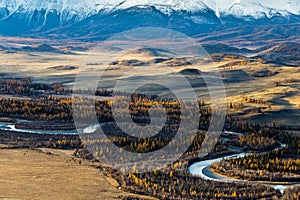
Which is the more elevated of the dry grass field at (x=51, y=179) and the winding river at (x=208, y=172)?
the dry grass field at (x=51, y=179)

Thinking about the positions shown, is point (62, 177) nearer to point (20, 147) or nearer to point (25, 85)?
point (20, 147)

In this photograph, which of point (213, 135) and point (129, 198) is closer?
point (129, 198)

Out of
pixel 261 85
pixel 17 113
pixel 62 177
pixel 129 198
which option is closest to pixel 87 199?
pixel 129 198

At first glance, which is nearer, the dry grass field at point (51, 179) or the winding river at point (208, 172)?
the dry grass field at point (51, 179)

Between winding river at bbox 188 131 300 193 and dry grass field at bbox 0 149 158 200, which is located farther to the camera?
winding river at bbox 188 131 300 193

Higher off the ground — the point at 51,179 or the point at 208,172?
the point at 51,179

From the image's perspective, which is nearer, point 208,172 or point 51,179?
point 51,179

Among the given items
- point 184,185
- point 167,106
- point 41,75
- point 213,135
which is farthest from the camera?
point 41,75

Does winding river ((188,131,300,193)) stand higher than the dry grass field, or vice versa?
the dry grass field

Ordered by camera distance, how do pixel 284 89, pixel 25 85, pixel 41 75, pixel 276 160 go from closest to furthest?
1. pixel 276 160
2. pixel 284 89
3. pixel 25 85
4. pixel 41 75
